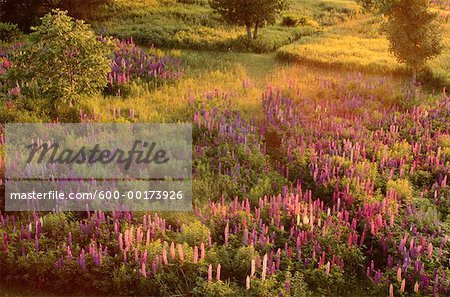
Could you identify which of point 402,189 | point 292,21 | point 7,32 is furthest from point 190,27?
point 402,189

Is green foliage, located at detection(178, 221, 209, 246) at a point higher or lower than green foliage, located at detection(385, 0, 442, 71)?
lower

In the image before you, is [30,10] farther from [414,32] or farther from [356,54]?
[414,32]

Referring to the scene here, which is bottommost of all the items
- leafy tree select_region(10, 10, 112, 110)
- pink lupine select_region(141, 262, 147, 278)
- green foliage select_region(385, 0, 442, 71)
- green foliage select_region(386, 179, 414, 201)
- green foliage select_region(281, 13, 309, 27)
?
pink lupine select_region(141, 262, 147, 278)

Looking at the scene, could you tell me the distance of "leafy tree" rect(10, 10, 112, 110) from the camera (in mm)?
12180

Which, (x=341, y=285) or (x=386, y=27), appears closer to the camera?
(x=341, y=285)

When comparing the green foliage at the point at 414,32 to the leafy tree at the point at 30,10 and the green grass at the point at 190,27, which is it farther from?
the leafy tree at the point at 30,10

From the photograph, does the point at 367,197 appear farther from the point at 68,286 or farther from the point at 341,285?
the point at 68,286

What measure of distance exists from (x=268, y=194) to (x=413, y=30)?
9.91 metres

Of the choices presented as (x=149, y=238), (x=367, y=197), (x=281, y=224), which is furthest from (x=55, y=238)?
(x=367, y=197)

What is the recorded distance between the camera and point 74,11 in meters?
23.1

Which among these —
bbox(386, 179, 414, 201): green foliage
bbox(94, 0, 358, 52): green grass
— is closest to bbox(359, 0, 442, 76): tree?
bbox(94, 0, 358, 52): green grass

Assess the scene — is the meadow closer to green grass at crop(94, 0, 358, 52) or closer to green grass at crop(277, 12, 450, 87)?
green grass at crop(277, 12, 450, 87)

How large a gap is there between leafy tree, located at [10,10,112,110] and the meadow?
0.45 metres

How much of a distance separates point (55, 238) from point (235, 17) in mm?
17004
